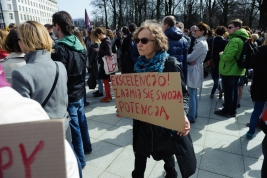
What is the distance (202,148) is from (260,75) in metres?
1.45

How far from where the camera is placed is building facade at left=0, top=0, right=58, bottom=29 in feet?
210

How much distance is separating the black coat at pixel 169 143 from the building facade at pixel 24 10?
2428 inches

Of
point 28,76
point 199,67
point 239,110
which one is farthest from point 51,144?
point 239,110

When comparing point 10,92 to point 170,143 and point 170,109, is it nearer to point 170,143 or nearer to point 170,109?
point 170,109

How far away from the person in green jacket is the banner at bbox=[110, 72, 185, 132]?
287 centimetres

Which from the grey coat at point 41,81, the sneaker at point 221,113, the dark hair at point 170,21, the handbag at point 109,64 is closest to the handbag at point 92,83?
the handbag at point 109,64

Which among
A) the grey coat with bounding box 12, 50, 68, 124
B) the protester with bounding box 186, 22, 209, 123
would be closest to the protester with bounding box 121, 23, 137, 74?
the protester with bounding box 186, 22, 209, 123

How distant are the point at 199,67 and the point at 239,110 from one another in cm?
181

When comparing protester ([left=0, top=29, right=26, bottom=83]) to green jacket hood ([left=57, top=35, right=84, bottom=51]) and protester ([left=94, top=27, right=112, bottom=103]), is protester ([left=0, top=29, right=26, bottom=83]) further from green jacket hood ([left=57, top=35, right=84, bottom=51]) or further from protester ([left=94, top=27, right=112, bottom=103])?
protester ([left=94, top=27, right=112, bottom=103])

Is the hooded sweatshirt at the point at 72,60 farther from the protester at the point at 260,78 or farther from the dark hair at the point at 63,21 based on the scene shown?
the protester at the point at 260,78

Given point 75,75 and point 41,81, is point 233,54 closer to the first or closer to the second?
point 75,75

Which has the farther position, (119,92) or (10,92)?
(119,92)

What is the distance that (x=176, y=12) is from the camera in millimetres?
32062

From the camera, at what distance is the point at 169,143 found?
6.22 feet
